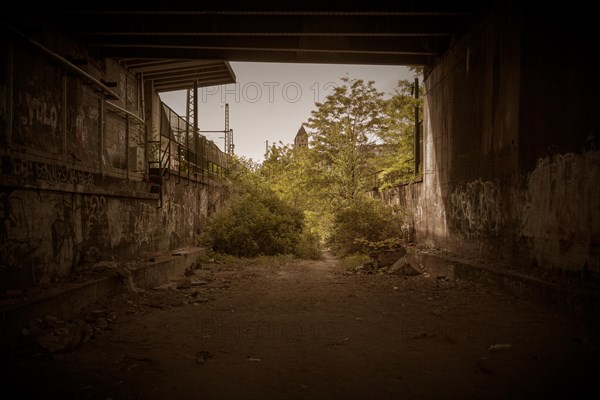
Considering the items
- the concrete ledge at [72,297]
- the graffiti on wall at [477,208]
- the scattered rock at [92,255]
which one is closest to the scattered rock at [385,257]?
the graffiti on wall at [477,208]

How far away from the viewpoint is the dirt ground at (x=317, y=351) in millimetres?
3318

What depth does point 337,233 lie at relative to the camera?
1334 centimetres

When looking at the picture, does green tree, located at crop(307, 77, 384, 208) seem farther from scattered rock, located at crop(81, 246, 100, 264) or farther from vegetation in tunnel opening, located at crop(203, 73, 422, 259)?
scattered rock, located at crop(81, 246, 100, 264)

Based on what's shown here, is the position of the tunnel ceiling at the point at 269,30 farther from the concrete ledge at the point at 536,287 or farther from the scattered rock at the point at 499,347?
the scattered rock at the point at 499,347

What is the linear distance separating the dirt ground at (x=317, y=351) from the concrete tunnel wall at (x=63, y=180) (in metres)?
1.32

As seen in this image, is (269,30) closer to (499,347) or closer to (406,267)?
(406,267)

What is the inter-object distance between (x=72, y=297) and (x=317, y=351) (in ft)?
12.5

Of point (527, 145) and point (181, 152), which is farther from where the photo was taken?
point (181, 152)

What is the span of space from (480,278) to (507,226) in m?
1.20

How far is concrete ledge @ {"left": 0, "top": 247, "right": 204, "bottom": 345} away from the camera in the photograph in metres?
4.25

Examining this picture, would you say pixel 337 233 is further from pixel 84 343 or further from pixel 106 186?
pixel 84 343

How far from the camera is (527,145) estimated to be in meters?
6.83

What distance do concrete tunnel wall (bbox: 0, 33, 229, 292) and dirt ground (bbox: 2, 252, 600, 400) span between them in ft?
4.34

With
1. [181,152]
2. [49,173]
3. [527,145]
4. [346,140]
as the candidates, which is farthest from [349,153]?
[49,173]
